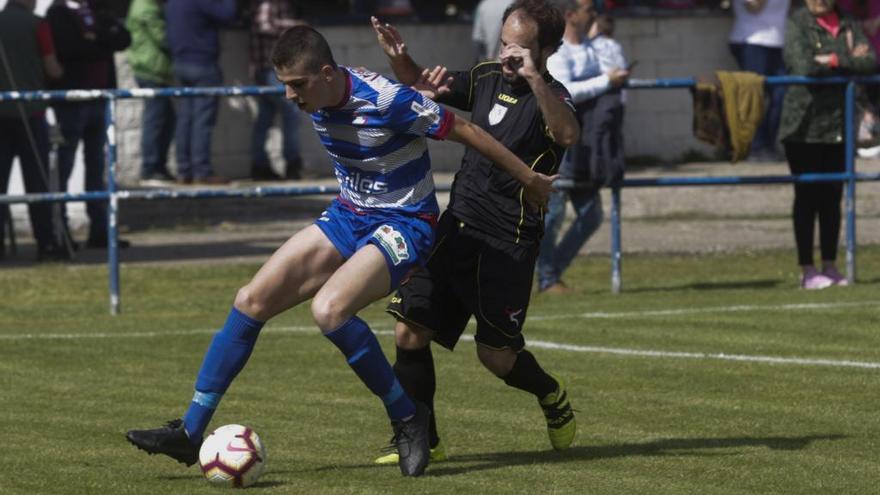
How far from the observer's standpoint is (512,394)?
9.84 metres

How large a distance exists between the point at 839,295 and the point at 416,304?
19.5ft

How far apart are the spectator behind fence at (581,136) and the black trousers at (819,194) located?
1.32m

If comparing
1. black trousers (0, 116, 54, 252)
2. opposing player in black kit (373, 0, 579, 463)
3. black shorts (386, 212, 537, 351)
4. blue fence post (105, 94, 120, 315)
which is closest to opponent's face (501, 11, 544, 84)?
opposing player in black kit (373, 0, 579, 463)

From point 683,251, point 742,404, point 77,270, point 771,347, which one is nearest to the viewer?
point 742,404

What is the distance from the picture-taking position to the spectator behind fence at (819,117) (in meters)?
13.8

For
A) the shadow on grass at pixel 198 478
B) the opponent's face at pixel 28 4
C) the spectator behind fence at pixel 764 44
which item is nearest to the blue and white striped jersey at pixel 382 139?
the shadow on grass at pixel 198 478

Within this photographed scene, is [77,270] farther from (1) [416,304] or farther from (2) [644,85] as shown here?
(1) [416,304]

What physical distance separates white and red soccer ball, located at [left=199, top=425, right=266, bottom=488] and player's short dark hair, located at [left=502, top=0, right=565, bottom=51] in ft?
6.55

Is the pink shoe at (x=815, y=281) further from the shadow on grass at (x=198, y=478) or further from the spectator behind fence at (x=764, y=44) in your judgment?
the shadow on grass at (x=198, y=478)

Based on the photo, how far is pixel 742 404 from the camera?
9414 millimetres

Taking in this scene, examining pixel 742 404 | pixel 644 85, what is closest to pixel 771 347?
pixel 742 404

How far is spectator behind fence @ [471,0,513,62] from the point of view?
59.7ft

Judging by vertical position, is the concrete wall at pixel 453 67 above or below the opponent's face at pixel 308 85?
below

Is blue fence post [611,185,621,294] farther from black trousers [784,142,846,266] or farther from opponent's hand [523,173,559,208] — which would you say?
opponent's hand [523,173,559,208]
